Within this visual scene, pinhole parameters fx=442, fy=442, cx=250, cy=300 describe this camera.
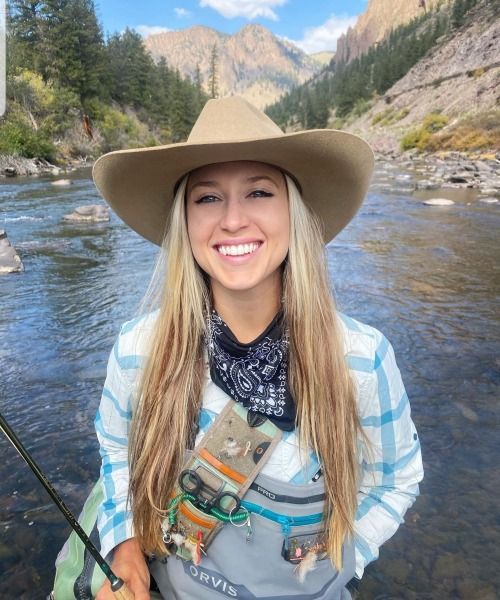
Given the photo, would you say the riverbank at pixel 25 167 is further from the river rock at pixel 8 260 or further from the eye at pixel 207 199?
the eye at pixel 207 199

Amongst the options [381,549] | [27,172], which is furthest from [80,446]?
→ [27,172]

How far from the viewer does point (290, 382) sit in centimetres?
170

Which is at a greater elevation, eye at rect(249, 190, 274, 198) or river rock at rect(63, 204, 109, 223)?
eye at rect(249, 190, 274, 198)

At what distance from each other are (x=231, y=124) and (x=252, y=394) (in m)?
0.98

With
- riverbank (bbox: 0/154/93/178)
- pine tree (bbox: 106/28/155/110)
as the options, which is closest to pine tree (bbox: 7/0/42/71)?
pine tree (bbox: 106/28/155/110)

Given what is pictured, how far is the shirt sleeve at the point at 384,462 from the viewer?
66.8 inches

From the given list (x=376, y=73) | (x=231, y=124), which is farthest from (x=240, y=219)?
(x=376, y=73)

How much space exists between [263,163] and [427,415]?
320cm

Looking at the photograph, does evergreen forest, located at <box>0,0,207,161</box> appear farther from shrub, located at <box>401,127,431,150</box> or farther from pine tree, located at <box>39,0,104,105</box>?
shrub, located at <box>401,127,431,150</box>

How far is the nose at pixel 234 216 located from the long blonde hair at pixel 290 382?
0.65 ft

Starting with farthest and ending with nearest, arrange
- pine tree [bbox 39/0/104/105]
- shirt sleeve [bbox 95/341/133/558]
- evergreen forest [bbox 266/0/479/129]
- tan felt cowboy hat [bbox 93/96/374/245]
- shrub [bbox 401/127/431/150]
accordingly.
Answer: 1. evergreen forest [bbox 266/0/479/129]
2. shrub [bbox 401/127/431/150]
3. pine tree [bbox 39/0/104/105]
4. shirt sleeve [bbox 95/341/133/558]
5. tan felt cowboy hat [bbox 93/96/374/245]

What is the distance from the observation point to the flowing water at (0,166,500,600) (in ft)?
8.74

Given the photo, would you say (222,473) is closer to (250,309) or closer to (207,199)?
(250,309)

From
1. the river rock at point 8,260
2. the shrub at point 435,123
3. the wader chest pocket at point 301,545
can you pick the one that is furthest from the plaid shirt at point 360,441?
the shrub at point 435,123
